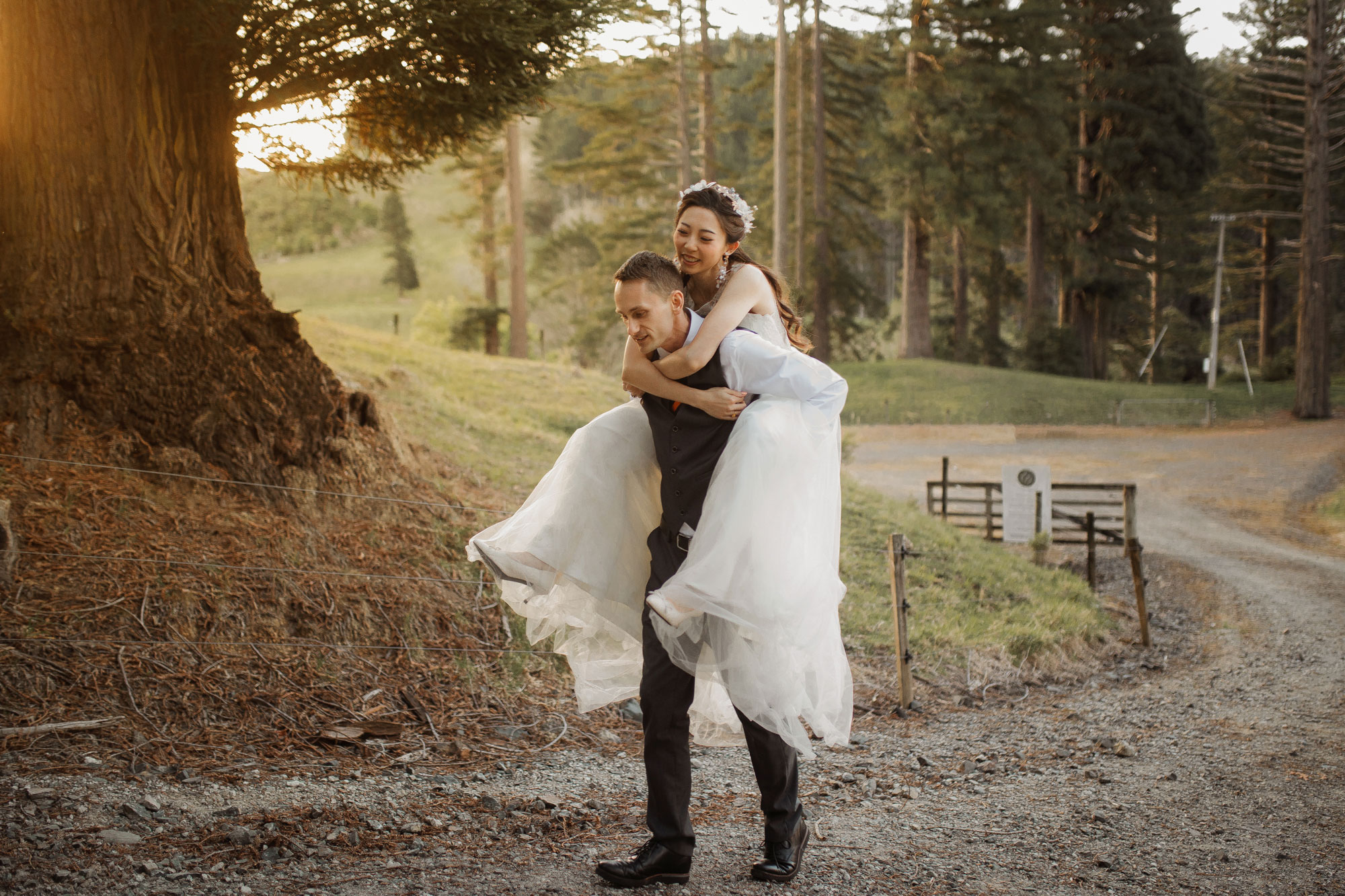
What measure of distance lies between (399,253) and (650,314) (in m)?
57.3

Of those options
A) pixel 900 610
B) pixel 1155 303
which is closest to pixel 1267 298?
pixel 1155 303

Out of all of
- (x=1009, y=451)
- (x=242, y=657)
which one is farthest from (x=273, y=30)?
(x=1009, y=451)

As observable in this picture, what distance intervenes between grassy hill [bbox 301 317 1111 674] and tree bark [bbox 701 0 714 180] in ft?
45.6

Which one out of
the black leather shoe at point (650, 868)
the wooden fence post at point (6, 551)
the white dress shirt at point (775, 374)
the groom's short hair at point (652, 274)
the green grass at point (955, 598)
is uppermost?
the groom's short hair at point (652, 274)

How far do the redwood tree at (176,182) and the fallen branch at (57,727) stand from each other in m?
2.14

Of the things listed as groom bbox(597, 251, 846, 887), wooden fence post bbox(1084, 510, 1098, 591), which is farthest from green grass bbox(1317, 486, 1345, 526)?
groom bbox(597, 251, 846, 887)

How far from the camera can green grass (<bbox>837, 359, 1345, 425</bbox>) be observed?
97.8ft

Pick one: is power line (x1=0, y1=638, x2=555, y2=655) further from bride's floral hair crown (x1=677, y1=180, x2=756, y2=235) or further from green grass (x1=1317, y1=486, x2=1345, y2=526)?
green grass (x1=1317, y1=486, x2=1345, y2=526)

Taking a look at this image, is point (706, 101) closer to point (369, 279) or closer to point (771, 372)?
point (771, 372)

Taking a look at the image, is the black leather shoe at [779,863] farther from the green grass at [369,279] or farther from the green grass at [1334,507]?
the green grass at [369,279]

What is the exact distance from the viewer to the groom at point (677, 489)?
3322 millimetres

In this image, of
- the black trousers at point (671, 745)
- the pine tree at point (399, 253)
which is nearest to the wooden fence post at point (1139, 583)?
the black trousers at point (671, 745)

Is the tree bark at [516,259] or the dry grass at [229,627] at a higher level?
the tree bark at [516,259]

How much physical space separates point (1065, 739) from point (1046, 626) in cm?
304
